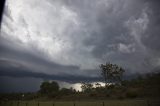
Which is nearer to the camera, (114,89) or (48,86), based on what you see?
(114,89)

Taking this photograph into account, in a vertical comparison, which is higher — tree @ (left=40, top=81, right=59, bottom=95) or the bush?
tree @ (left=40, top=81, right=59, bottom=95)

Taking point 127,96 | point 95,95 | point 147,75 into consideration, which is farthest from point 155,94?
point 147,75

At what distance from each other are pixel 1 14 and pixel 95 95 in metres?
57.2

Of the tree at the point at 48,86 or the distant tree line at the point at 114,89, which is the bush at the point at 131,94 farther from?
the tree at the point at 48,86

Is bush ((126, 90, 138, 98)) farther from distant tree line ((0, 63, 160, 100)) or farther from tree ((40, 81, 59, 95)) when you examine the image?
tree ((40, 81, 59, 95))

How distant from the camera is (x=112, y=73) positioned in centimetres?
10138

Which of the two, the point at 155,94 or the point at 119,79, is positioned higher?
the point at 119,79

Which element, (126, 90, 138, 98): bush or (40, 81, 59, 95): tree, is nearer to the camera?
(126, 90, 138, 98): bush

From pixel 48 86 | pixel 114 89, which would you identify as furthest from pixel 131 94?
pixel 48 86

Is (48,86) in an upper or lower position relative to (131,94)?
upper

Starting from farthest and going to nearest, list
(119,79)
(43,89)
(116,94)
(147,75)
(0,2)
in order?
1. (43,89)
2. (119,79)
3. (147,75)
4. (116,94)
5. (0,2)

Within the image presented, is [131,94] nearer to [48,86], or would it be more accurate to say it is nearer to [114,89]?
[114,89]

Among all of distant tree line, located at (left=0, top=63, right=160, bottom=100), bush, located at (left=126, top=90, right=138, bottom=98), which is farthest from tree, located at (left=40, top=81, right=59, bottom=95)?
bush, located at (left=126, top=90, right=138, bottom=98)

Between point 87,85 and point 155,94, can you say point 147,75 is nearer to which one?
point 155,94
